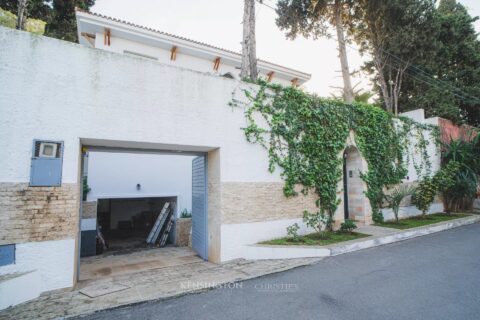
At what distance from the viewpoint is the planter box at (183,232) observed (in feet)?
34.8

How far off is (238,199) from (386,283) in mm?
3763

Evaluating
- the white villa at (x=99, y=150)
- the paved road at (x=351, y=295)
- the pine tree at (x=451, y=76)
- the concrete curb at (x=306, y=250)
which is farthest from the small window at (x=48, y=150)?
the pine tree at (x=451, y=76)

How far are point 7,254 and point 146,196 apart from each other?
268 inches

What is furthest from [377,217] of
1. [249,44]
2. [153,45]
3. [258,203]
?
[153,45]

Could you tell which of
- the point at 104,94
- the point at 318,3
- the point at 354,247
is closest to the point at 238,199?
the point at 354,247

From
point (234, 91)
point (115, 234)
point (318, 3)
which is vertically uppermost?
point (318, 3)

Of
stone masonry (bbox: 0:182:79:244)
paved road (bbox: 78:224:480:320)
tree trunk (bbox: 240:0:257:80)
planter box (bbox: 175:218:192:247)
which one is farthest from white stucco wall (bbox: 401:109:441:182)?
stone masonry (bbox: 0:182:79:244)

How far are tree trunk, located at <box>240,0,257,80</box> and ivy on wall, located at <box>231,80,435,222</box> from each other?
1.85 meters

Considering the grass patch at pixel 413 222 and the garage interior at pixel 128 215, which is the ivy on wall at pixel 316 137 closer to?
the grass patch at pixel 413 222

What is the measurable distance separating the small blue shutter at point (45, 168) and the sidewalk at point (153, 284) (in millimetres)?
2076

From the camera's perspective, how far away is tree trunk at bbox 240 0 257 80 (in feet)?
31.2

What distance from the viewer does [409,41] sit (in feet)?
47.1

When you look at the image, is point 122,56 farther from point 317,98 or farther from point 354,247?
point 354,247

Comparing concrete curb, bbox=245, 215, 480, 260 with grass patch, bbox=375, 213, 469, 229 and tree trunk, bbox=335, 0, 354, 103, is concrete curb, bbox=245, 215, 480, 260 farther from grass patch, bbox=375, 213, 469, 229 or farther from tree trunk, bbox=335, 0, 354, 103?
tree trunk, bbox=335, 0, 354, 103
